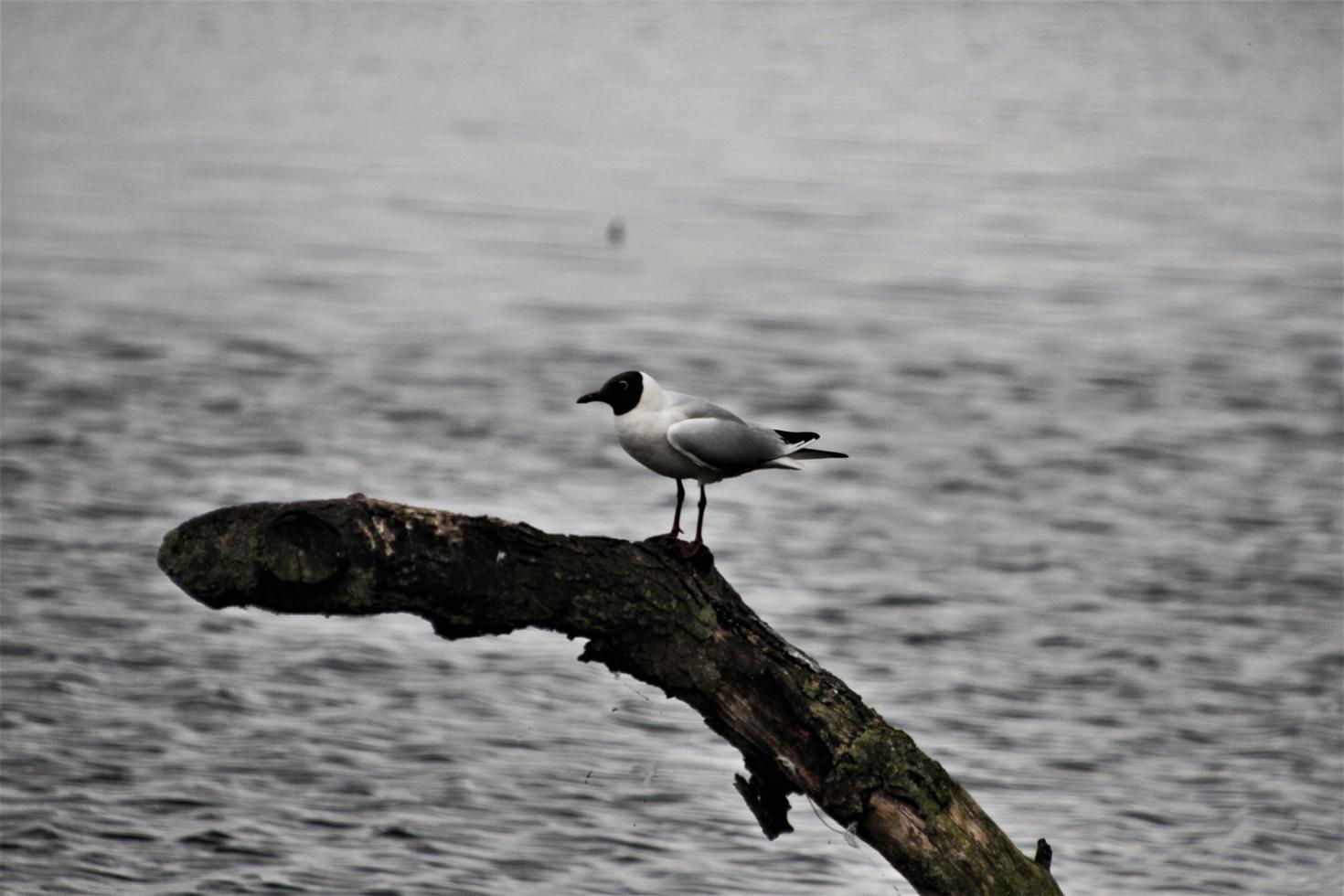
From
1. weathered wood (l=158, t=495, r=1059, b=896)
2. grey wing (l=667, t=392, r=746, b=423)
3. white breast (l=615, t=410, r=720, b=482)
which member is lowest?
weathered wood (l=158, t=495, r=1059, b=896)

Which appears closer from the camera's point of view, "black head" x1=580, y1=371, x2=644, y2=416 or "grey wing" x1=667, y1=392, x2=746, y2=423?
"black head" x1=580, y1=371, x2=644, y2=416

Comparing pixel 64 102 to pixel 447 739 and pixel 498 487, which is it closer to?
pixel 498 487

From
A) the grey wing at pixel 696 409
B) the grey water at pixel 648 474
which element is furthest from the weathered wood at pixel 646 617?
the grey water at pixel 648 474

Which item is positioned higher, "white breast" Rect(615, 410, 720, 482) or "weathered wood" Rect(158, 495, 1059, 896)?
"white breast" Rect(615, 410, 720, 482)

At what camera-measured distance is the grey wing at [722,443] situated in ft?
21.7

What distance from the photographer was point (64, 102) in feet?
114

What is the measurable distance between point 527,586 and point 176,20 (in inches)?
1651

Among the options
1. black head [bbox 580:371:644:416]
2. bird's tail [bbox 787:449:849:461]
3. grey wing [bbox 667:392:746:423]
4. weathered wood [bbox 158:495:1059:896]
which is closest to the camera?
weathered wood [bbox 158:495:1059:896]

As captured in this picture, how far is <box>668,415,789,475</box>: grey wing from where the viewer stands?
661 cm

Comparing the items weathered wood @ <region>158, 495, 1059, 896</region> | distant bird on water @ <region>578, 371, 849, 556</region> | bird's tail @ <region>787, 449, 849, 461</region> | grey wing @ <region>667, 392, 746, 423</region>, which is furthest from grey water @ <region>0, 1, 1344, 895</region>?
grey wing @ <region>667, 392, 746, 423</region>

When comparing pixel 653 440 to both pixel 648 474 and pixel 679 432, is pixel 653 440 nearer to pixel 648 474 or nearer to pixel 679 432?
pixel 679 432

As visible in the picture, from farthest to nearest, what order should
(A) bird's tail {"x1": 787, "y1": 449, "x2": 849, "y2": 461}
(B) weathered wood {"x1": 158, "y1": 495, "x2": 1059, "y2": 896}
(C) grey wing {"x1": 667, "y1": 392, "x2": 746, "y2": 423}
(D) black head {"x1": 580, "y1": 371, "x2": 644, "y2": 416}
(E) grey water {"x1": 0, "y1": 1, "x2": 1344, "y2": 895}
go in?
(E) grey water {"x1": 0, "y1": 1, "x2": 1344, "y2": 895} < (A) bird's tail {"x1": 787, "y1": 449, "x2": 849, "y2": 461} < (C) grey wing {"x1": 667, "y1": 392, "x2": 746, "y2": 423} < (D) black head {"x1": 580, "y1": 371, "x2": 644, "y2": 416} < (B) weathered wood {"x1": 158, "y1": 495, "x2": 1059, "y2": 896}

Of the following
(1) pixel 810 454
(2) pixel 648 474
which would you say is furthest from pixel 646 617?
(2) pixel 648 474

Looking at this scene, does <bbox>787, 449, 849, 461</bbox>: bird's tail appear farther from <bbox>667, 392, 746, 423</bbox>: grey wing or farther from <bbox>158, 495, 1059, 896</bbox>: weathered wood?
<bbox>158, 495, 1059, 896</bbox>: weathered wood
